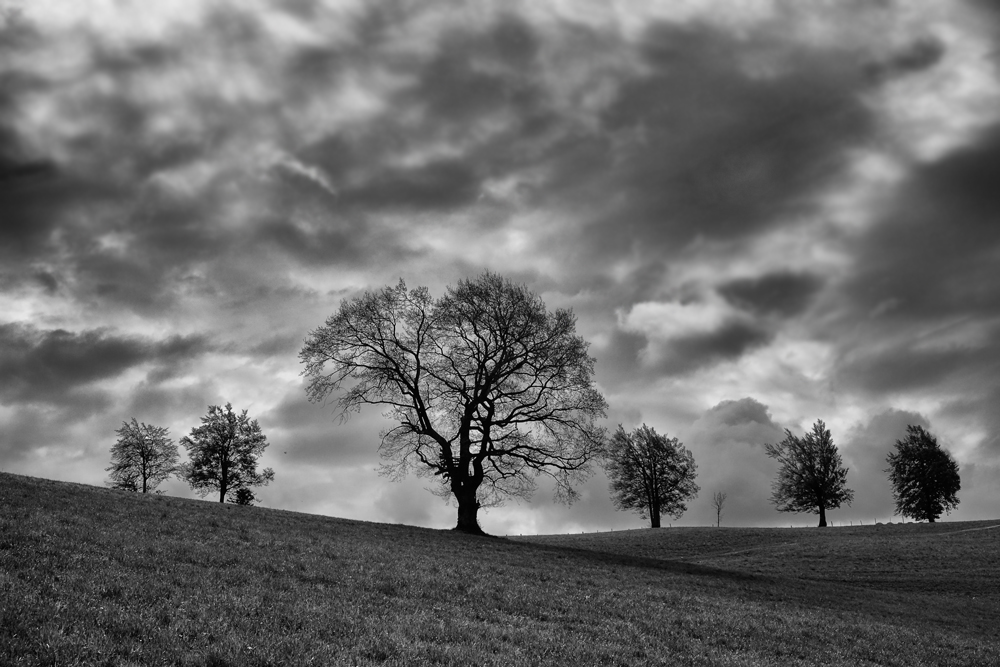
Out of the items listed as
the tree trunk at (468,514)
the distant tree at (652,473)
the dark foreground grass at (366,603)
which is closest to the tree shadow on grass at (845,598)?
the dark foreground grass at (366,603)

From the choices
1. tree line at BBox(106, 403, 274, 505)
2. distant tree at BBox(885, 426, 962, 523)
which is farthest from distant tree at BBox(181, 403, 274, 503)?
distant tree at BBox(885, 426, 962, 523)

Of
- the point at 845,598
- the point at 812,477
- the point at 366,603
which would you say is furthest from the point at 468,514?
the point at 812,477

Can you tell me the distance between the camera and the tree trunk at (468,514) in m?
45.5

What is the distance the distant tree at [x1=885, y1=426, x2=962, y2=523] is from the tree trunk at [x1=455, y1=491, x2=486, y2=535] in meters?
77.5

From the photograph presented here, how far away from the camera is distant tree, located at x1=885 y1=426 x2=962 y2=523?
306 feet

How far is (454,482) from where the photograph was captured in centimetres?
4656

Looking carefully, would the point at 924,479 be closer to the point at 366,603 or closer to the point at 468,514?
the point at 468,514

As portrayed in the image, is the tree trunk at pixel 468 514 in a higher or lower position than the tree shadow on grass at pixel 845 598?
higher

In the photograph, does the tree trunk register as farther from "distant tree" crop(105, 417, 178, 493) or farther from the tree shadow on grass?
"distant tree" crop(105, 417, 178, 493)

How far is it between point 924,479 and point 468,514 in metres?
79.4

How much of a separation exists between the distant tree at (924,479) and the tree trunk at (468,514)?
77.5 meters

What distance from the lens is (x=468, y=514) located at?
45.8 m

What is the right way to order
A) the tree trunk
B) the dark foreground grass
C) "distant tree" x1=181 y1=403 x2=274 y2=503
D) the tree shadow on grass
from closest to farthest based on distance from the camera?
the dark foreground grass
the tree shadow on grass
the tree trunk
"distant tree" x1=181 y1=403 x2=274 y2=503

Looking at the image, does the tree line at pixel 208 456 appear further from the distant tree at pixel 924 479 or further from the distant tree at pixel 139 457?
the distant tree at pixel 924 479
